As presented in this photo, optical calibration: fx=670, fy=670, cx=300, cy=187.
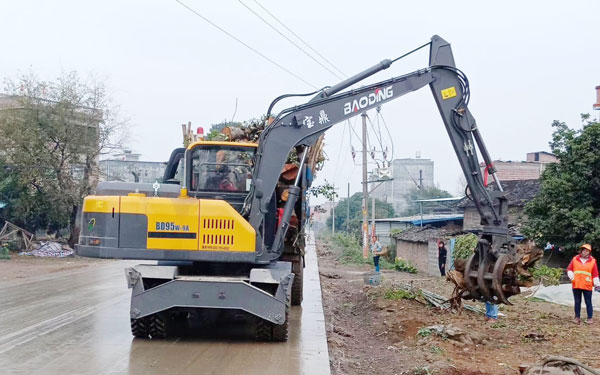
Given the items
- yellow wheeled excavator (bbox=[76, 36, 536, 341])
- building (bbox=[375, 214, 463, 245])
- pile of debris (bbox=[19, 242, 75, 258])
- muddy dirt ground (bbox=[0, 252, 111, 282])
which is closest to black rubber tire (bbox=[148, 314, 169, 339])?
yellow wheeled excavator (bbox=[76, 36, 536, 341])

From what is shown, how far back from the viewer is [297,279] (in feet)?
46.3

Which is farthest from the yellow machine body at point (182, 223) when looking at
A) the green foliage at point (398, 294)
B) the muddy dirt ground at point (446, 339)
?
the green foliage at point (398, 294)

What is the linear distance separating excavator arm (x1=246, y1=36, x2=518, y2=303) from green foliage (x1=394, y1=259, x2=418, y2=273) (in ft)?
76.3

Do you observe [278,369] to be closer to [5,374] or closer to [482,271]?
[5,374]

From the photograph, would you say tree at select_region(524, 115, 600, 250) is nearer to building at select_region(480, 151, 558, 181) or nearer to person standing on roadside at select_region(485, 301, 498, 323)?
person standing on roadside at select_region(485, 301, 498, 323)

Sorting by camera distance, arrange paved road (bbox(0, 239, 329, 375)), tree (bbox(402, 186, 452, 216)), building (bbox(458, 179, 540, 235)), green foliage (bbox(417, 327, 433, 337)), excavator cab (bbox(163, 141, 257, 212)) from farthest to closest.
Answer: tree (bbox(402, 186, 452, 216)) < building (bbox(458, 179, 540, 235)) < green foliage (bbox(417, 327, 433, 337)) < excavator cab (bbox(163, 141, 257, 212)) < paved road (bbox(0, 239, 329, 375))

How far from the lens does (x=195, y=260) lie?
9688 millimetres

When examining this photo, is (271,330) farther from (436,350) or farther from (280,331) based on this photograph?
(436,350)

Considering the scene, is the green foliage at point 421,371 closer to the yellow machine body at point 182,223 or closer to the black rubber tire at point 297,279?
the yellow machine body at point 182,223

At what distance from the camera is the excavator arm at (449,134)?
10.1m

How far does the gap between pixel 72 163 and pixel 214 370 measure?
28179 mm

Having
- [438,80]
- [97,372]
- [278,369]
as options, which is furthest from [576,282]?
[97,372]

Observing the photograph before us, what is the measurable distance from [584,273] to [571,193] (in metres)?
9.89

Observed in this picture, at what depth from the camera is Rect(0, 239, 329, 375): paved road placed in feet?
26.8
